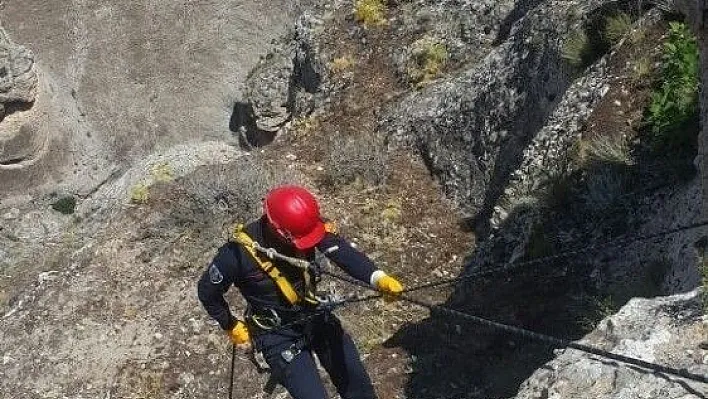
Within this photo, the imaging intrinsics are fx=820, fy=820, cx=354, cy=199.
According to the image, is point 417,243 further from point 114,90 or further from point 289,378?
point 114,90

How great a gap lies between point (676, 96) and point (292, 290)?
4.56 metres

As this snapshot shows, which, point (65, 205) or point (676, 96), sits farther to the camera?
point (65, 205)

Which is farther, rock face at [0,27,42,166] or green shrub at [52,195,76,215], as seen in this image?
rock face at [0,27,42,166]

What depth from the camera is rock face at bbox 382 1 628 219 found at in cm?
1099

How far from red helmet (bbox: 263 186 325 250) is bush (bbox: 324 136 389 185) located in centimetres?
742

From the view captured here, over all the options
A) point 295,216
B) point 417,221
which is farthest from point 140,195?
point 295,216

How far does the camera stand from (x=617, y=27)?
31.7 feet

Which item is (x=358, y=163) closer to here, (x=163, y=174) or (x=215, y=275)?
(x=163, y=174)

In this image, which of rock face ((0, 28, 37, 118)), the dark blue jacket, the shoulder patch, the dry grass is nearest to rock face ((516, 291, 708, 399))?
the dark blue jacket

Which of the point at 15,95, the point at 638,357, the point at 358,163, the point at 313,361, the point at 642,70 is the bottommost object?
the point at 15,95

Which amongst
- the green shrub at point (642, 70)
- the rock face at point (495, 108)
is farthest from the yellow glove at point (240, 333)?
the rock face at point (495, 108)

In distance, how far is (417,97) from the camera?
566 inches

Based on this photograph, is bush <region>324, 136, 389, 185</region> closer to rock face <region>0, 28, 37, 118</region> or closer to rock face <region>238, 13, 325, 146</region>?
rock face <region>238, 13, 325, 146</region>

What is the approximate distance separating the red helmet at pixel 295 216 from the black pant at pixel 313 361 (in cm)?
91
